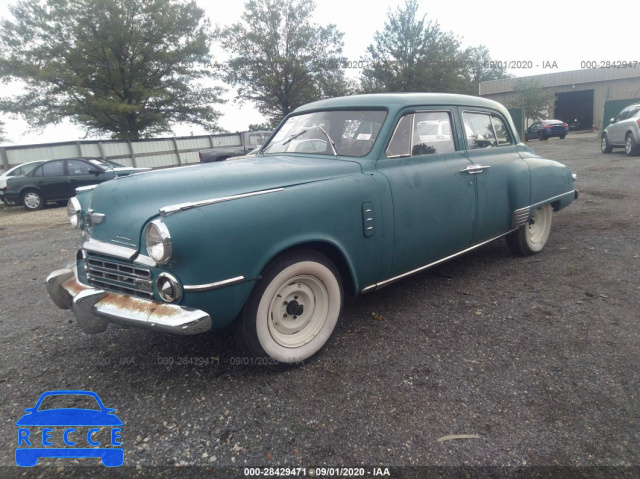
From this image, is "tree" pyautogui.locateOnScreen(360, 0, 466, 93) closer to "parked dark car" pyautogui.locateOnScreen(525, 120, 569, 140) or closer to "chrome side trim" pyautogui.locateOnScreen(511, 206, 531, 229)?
"parked dark car" pyautogui.locateOnScreen(525, 120, 569, 140)

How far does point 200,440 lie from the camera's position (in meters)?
1.94

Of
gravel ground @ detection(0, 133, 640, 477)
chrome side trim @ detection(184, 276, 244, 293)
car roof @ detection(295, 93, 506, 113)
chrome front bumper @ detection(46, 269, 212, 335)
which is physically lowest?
gravel ground @ detection(0, 133, 640, 477)

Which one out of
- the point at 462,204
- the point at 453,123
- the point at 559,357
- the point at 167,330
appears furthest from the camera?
the point at 453,123

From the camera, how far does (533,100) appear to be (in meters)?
27.5

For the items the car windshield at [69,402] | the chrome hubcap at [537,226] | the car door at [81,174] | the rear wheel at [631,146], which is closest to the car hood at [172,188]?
the car windshield at [69,402]

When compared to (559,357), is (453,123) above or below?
above

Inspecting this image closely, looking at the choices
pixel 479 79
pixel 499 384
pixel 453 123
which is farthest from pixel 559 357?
pixel 479 79

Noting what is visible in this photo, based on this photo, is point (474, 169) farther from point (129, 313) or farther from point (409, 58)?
point (409, 58)

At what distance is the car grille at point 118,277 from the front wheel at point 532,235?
140 inches

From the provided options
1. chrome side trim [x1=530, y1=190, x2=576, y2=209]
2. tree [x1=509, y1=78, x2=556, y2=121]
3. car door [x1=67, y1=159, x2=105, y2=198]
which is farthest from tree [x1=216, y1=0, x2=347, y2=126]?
chrome side trim [x1=530, y1=190, x2=576, y2=209]

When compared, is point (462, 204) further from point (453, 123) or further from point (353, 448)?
point (353, 448)

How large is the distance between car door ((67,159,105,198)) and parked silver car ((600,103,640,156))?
49.2ft

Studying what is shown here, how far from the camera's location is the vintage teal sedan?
2082 millimetres

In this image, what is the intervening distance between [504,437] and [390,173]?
175 cm
